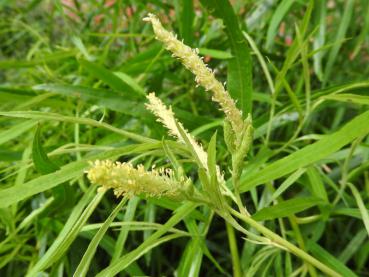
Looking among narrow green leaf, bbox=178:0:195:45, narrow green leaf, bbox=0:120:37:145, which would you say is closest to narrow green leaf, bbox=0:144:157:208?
narrow green leaf, bbox=0:120:37:145

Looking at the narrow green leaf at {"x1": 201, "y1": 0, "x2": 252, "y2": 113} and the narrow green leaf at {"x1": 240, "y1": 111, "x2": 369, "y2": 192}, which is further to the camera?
the narrow green leaf at {"x1": 201, "y1": 0, "x2": 252, "y2": 113}

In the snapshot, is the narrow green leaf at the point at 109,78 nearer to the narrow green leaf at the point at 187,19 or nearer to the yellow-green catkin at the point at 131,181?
the narrow green leaf at the point at 187,19

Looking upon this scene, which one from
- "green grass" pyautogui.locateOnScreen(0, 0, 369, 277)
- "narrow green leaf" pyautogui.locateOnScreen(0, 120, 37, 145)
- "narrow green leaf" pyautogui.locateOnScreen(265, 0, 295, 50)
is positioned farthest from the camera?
"narrow green leaf" pyautogui.locateOnScreen(265, 0, 295, 50)

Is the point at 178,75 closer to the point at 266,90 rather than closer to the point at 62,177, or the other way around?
the point at 266,90

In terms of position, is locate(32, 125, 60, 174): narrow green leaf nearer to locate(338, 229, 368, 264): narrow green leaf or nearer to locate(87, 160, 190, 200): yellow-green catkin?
locate(87, 160, 190, 200): yellow-green catkin

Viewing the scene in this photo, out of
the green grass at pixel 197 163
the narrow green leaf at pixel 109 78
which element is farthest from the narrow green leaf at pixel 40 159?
the narrow green leaf at pixel 109 78

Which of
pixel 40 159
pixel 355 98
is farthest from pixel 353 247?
pixel 40 159

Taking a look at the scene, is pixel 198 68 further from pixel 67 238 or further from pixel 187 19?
pixel 187 19

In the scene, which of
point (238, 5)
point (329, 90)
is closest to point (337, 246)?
point (329, 90)
